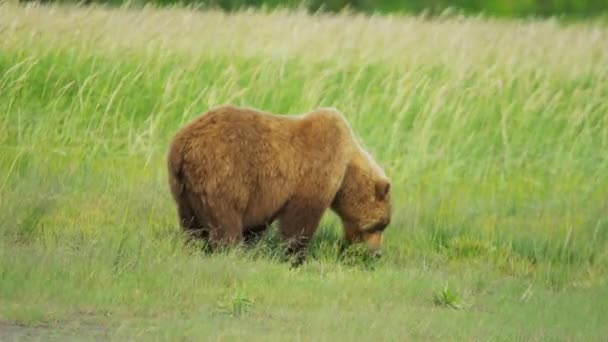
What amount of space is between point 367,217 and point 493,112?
11.4 ft

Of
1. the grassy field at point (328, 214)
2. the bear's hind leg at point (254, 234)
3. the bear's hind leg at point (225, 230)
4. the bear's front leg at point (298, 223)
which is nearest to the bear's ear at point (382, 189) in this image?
the grassy field at point (328, 214)

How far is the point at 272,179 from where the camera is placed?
803 centimetres

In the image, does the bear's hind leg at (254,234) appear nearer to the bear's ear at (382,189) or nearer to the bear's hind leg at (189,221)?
the bear's hind leg at (189,221)

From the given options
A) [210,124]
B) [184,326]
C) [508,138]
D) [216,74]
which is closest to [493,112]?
[508,138]

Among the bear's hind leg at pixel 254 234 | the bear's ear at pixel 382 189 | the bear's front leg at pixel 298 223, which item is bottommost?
the bear's hind leg at pixel 254 234

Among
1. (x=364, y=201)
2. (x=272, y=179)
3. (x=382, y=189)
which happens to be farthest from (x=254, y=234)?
(x=382, y=189)

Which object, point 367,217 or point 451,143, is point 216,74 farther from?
point 367,217

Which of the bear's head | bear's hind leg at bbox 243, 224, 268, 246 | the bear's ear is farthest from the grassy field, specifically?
the bear's ear

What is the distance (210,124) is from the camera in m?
7.79

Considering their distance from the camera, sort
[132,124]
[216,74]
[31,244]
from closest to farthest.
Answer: [31,244], [132,124], [216,74]

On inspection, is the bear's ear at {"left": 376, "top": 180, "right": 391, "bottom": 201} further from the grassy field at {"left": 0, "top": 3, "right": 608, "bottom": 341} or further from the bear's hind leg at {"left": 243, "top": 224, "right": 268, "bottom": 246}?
the bear's hind leg at {"left": 243, "top": 224, "right": 268, "bottom": 246}

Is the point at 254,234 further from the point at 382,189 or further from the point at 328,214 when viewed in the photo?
the point at 328,214

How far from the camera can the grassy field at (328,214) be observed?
22.3 ft

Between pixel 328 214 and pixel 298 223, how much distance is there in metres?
1.33
